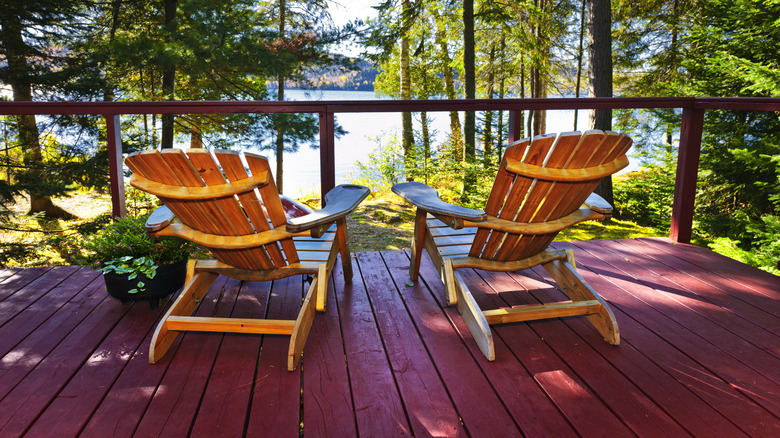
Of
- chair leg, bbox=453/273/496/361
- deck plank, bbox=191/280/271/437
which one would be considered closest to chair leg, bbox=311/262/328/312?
deck plank, bbox=191/280/271/437

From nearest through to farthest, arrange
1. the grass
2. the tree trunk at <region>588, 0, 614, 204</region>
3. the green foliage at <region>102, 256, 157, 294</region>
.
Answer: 1. the green foliage at <region>102, 256, 157, 294</region>
2. the grass
3. the tree trunk at <region>588, 0, 614, 204</region>

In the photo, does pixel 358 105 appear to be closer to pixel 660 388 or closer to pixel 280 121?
pixel 660 388

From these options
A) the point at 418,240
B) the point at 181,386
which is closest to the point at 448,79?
the point at 418,240

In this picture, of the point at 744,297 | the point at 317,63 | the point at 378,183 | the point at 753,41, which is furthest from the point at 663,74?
the point at 744,297

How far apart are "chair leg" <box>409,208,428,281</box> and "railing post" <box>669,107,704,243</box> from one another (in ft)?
6.40

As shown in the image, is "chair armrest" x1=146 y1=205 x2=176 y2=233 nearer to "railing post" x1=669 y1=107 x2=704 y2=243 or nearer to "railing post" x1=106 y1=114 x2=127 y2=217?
"railing post" x1=106 y1=114 x2=127 y2=217

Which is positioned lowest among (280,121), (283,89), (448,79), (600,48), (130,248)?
(130,248)

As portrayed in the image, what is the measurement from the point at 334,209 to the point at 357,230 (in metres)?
5.53

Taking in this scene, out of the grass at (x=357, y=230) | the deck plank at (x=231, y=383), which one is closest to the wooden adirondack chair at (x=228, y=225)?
the deck plank at (x=231, y=383)

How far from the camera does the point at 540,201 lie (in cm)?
191

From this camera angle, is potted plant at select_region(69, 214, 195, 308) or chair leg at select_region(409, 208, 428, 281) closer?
potted plant at select_region(69, 214, 195, 308)

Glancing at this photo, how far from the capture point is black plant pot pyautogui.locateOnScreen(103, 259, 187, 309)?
2.22 m

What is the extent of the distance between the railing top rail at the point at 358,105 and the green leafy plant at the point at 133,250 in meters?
0.73

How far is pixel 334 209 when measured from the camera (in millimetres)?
2053
